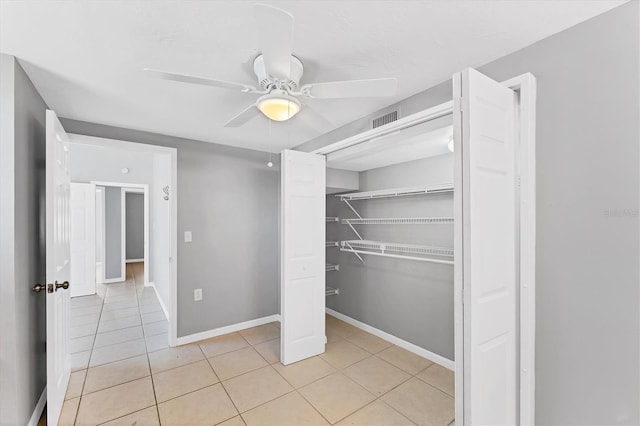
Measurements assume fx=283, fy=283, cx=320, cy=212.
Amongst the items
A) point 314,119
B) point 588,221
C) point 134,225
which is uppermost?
point 314,119

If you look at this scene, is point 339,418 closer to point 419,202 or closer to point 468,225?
point 468,225

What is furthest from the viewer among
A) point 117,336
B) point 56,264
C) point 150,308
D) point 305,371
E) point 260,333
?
point 150,308

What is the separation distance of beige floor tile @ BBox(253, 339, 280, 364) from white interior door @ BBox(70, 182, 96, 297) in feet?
12.9

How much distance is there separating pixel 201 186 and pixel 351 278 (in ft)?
7.24

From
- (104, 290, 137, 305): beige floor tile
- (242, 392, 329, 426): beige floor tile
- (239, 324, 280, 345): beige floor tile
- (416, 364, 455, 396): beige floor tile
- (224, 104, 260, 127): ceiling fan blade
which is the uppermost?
(224, 104, 260, 127): ceiling fan blade

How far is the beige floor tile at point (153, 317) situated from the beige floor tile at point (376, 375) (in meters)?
2.78

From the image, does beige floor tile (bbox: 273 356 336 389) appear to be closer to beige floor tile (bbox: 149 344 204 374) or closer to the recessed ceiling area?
beige floor tile (bbox: 149 344 204 374)

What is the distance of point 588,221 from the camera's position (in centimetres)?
136

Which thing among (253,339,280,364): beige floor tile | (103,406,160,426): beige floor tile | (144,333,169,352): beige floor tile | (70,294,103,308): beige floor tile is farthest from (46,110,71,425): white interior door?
(70,294,103,308): beige floor tile

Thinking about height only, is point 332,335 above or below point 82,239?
below

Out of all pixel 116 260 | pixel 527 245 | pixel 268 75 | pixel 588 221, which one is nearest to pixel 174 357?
pixel 268 75

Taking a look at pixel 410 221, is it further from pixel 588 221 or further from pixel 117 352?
pixel 117 352

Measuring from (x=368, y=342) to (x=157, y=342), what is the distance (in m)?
2.35

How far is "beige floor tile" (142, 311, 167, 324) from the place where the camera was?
384 cm
